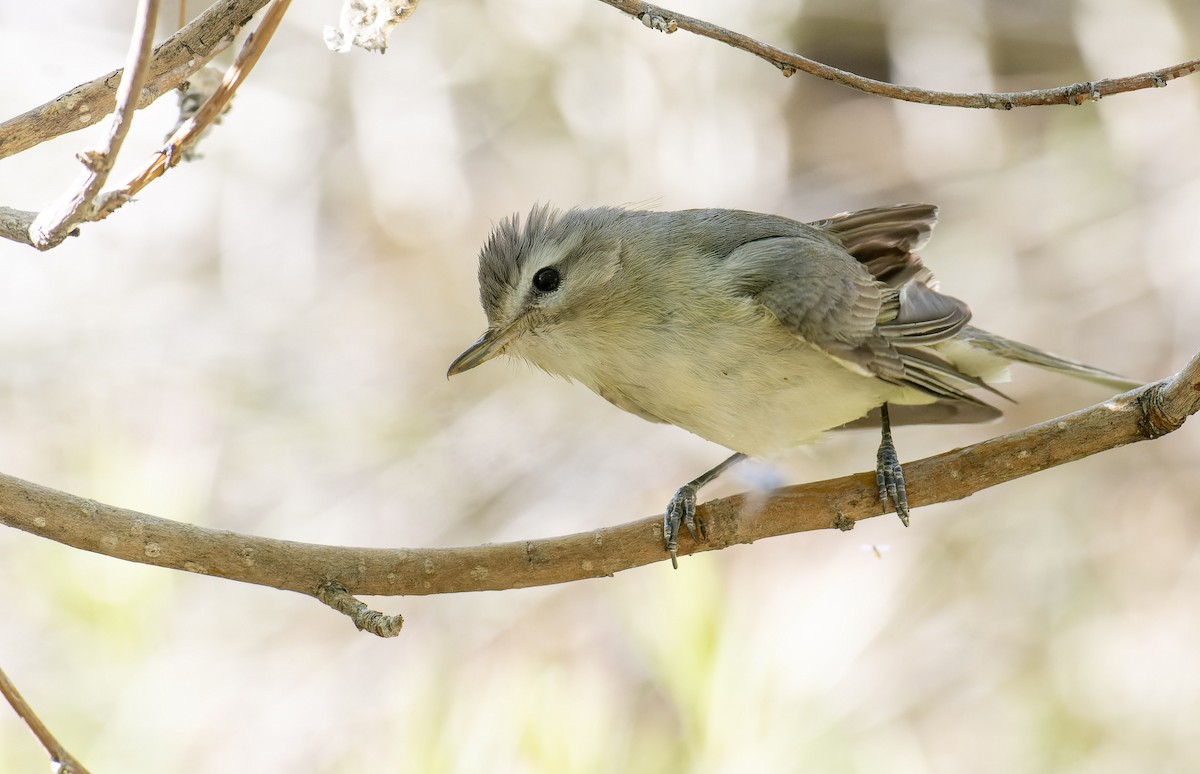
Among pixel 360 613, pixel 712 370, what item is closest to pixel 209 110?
pixel 360 613

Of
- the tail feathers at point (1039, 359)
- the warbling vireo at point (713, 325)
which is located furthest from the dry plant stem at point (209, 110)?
the tail feathers at point (1039, 359)

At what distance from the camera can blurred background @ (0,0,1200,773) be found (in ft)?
13.8

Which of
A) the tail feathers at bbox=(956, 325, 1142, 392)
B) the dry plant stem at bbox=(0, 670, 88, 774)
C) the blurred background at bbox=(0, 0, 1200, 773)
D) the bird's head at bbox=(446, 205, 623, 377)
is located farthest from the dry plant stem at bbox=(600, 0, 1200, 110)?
the blurred background at bbox=(0, 0, 1200, 773)

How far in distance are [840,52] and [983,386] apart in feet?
12.7

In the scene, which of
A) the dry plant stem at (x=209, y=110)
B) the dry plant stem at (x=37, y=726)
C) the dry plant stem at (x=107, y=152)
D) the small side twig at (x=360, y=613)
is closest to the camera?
the dry plant stem at (x=107, y=152)

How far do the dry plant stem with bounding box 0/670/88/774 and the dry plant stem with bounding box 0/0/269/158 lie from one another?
827mm

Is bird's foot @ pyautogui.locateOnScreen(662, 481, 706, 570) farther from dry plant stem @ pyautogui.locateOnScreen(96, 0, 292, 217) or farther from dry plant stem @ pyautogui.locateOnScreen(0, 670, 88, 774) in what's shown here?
dry plant stem @ pyautogui.locateOnScreen(96, 0, 292, 217)

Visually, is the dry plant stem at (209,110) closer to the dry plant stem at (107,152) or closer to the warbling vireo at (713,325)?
the dry plant stem at (107,152)

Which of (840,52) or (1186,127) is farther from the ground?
(840,52)

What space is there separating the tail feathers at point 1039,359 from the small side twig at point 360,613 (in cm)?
195

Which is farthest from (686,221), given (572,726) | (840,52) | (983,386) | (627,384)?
(840,52)

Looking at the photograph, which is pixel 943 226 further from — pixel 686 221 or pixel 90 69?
pixel 90 69

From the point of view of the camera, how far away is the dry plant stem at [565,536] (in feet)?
5.87

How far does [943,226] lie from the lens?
5.74 m
